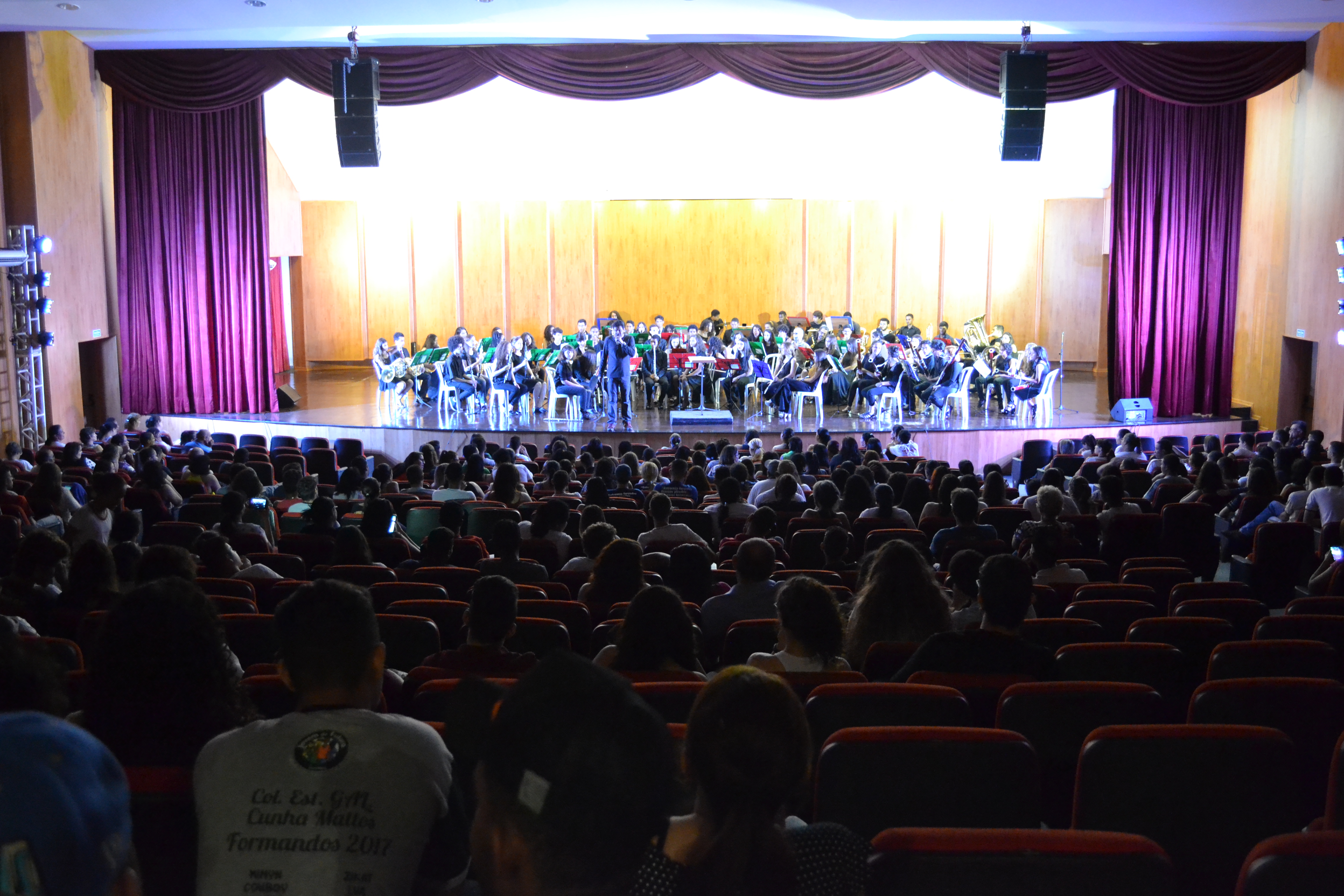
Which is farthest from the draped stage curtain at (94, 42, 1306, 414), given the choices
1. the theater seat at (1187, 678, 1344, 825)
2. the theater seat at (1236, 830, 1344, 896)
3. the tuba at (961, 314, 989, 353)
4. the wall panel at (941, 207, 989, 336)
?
the theater seat at (1236, 830, 1344, 896)

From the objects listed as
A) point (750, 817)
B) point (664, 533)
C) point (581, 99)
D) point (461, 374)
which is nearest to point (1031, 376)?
point (581, 99)

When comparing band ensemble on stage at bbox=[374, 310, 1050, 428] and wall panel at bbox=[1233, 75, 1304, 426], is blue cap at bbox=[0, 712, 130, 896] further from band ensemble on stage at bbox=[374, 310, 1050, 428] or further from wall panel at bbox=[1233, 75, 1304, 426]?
wall panel at bbox=[1233, 75, 1304, 426]

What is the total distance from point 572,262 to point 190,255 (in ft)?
24.7

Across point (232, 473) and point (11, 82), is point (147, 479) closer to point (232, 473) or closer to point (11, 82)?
point (232, 473)

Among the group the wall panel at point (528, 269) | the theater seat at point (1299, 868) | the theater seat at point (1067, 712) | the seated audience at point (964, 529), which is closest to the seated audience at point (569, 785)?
the theater seat at point (1299, 868)

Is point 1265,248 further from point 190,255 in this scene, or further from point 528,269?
point 190,255

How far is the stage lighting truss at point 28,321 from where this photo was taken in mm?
11859

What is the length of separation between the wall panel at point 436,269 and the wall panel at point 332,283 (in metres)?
1.06

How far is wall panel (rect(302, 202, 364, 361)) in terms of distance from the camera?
20.6 m

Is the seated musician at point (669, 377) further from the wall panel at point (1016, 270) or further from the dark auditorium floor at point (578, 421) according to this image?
the wall panel at point (1016, 270)

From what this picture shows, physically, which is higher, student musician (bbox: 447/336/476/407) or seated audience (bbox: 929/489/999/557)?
student musician (bbox: 447/336/476/407)

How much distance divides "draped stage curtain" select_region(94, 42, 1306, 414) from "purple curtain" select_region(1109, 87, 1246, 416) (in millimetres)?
21

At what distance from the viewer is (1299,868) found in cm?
161

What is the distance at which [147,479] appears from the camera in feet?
23.2
